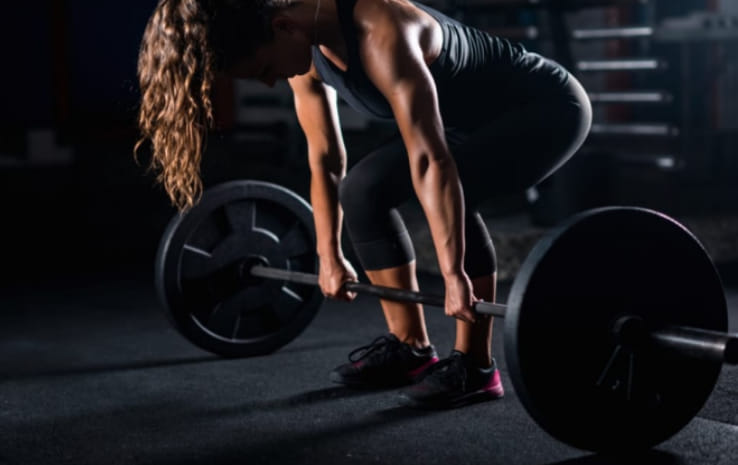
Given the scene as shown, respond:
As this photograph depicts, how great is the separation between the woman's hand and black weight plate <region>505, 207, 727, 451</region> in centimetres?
14

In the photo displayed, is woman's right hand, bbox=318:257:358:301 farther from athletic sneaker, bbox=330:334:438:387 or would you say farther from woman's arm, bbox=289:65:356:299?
athletic sneaker, bbox=330:334:438:387

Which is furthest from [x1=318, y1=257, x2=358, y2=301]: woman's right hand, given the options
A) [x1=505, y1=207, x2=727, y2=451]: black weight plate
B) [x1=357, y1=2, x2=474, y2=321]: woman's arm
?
[x1=505, y1=207, x2=727, y2=451]: black weight plate

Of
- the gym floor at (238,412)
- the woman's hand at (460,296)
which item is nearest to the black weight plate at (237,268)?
the gym floor at (238,412)

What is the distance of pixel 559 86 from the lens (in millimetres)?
1809

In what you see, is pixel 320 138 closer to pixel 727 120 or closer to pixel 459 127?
pixel 459 127

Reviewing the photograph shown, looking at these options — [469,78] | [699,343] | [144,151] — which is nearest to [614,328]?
[699,343]

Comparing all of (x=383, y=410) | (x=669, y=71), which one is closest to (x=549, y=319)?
(x=383, y=410)

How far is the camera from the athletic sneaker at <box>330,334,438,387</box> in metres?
1.96

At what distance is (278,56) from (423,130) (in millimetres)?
265

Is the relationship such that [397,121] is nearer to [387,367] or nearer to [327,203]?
[327,203]

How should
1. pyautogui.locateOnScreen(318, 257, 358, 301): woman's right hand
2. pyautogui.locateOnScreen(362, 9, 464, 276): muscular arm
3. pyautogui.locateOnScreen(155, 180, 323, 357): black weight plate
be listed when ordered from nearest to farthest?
pyautogui.locateOnScreen(362, 9, 464, 276): muscular arm < pyautogui.locateOnScreen(318, 257, 358, 301): woman's right hand < pyautogui.locateOnScreen(155, 180, 323, 357): black weight plate

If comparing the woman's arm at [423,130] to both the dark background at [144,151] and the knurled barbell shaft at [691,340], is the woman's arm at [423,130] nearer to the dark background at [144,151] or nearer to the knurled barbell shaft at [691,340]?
the knurled barbell shaft at [691,340]

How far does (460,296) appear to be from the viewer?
1529 mm

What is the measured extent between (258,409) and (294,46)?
25.7 inches
